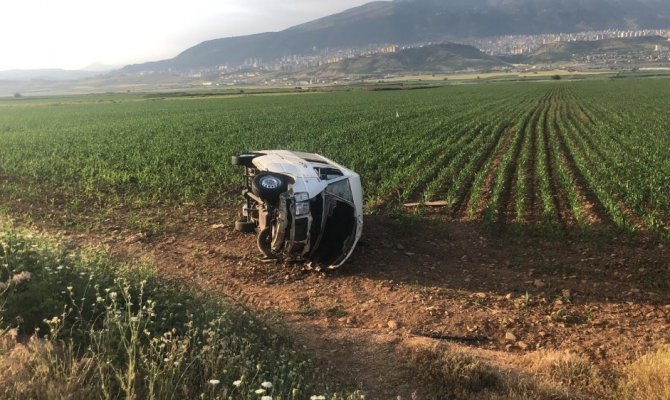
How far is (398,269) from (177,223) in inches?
217

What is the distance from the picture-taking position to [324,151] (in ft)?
65.3

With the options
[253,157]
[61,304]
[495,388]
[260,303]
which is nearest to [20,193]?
[253,157]

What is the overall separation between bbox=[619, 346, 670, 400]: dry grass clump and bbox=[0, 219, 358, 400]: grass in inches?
107

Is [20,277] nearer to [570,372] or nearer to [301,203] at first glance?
[301,203]

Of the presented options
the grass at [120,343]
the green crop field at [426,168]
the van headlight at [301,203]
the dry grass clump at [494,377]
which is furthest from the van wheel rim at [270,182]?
the green crop field at [426,168]

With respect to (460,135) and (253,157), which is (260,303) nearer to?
(253,157)

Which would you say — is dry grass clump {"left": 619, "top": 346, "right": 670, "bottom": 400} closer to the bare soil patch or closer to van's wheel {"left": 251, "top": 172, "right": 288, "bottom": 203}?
the bare soil patch

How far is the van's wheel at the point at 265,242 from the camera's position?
8234 mm

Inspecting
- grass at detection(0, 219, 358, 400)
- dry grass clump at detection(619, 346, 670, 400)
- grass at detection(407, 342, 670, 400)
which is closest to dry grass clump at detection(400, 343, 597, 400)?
grass at detection(407, 342, 670, 400)

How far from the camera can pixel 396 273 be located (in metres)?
8.12

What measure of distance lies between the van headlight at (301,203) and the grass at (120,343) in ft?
6.83

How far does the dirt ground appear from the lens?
18.1ft

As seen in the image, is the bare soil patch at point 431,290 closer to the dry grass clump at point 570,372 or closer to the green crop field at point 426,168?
the dry grass clump at point 570,372

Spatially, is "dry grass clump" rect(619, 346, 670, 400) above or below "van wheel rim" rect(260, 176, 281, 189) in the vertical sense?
below
